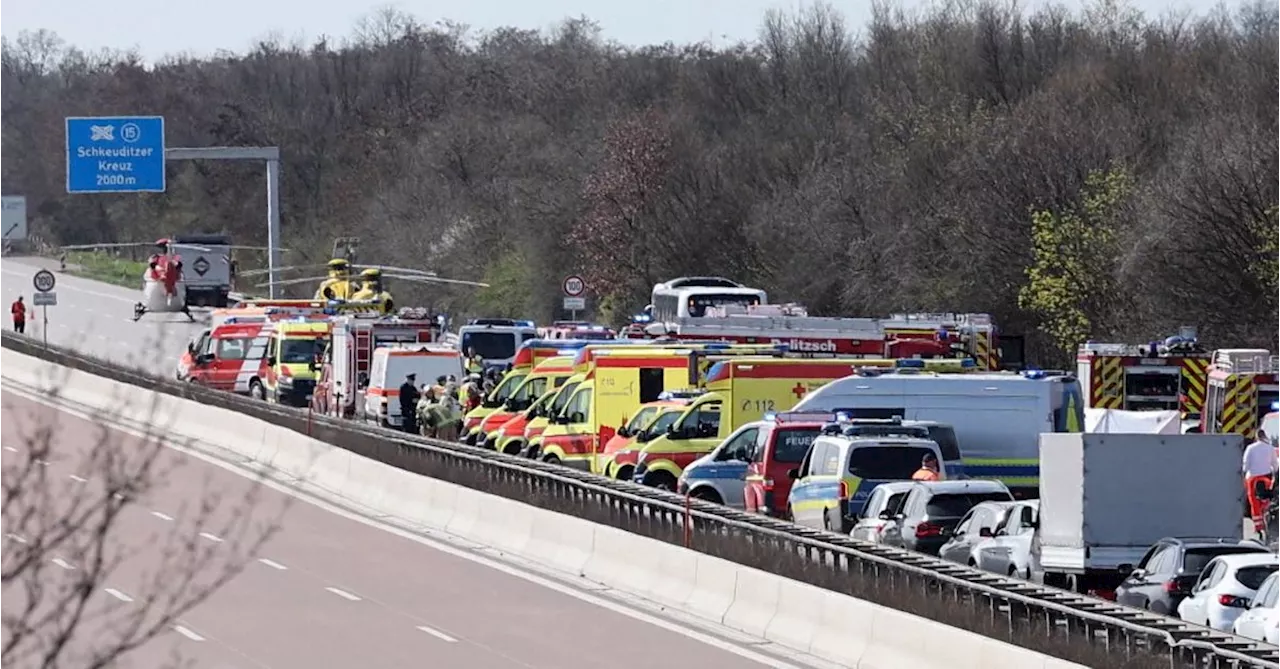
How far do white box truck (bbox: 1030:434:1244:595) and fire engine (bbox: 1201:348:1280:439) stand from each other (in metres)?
11.3

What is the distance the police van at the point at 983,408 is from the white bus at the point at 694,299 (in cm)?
2204

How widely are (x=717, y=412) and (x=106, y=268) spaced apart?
89.3 meters

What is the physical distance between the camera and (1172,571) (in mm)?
21391

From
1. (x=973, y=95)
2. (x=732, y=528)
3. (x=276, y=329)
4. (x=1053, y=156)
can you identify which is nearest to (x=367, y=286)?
(x=276, y=329)

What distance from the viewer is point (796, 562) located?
80.7 ft

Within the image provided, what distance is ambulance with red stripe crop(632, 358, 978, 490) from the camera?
112ft

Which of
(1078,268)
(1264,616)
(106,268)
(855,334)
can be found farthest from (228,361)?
(106,268)

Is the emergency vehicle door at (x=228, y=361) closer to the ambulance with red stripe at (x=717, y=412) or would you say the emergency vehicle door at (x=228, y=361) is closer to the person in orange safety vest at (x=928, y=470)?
the ambulance with red stripe at (x=717, y=412)

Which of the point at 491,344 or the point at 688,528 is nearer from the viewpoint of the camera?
the point at 688,528

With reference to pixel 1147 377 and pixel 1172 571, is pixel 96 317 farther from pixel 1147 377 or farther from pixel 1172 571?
pixel 1172 571

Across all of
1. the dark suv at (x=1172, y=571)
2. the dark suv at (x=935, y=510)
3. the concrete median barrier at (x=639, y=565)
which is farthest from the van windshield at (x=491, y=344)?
the dark suv at (x=1172, y=571)

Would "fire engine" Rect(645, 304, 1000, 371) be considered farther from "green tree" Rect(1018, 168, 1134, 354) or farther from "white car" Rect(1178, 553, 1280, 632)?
"white car" Rect(1178, 553, 1280, 632)

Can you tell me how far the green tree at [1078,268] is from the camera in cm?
5691

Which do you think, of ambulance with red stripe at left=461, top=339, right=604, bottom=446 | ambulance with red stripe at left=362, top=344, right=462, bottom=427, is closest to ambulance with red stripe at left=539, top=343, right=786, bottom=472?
ambulance with red stripe at left=461, top=339, right=604, bottom=446
